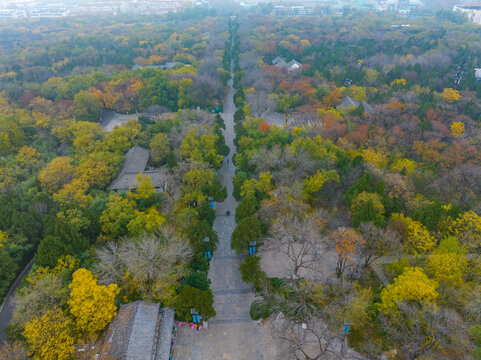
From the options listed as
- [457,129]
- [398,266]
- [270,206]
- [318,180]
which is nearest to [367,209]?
[398,266]

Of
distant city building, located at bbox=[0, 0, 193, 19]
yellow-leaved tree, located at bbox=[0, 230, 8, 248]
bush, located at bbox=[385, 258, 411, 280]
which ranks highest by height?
distant city building, located at bbox=[0, 0, 193, 19]

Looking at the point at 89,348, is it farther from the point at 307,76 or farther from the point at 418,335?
the point at 307,76

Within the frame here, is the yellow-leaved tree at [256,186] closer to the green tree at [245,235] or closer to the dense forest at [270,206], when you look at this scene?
the dense forest at [270,206]

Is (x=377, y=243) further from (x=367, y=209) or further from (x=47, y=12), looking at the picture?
(x=47, y=12)

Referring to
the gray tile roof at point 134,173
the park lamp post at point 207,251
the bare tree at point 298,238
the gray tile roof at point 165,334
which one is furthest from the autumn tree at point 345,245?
the gray tile roof at point 134,173

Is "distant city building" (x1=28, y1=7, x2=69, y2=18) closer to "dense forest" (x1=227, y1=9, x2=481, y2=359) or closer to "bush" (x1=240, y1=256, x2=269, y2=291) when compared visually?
"dense forest" (x1=227, y1=9, x2=481, y2=359)

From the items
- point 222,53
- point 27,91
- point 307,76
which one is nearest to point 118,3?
point 222,53

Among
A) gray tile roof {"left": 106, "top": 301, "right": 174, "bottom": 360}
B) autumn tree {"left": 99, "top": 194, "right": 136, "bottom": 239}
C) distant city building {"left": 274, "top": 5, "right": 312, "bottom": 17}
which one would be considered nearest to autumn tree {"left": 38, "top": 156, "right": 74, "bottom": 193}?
autumn tree {"left": 99, "top": 194, "right": 136, "bottom": 239}
